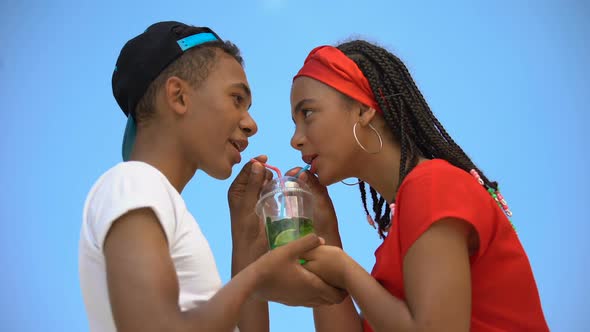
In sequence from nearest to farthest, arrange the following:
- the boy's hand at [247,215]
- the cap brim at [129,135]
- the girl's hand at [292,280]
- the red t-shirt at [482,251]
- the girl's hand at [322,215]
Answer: the girl's hand at [292,280], the red t-shirt at [482,251], the cap brim at [129,135], the boy's hand at [247,215], the girl's hand at [322,215]

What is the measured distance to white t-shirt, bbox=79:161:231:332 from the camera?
1598mm

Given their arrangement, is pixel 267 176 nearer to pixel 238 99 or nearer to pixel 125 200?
pixel 238 99

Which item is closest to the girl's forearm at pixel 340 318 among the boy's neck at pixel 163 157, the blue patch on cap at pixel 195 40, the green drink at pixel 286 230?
the green drink at pixel 286 230

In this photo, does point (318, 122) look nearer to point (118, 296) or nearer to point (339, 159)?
point (339, 159)

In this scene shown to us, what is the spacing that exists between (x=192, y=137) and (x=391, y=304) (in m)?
0.76

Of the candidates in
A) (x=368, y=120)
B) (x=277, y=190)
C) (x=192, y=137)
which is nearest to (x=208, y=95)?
(x=192, y=137)

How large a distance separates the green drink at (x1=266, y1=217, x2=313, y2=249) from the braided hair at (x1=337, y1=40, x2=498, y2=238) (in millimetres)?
412

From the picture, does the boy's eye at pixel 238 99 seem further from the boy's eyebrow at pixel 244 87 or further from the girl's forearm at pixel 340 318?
the girl's forearm at pixel 340 318

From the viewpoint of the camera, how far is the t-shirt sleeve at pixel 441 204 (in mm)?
1805

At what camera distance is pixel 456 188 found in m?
1.87

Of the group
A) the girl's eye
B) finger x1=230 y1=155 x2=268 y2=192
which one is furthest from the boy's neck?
finger x1=230 y1=155 x2=268 y2=192

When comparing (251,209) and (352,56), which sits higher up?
(352,56)

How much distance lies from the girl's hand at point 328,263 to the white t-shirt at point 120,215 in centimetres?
27

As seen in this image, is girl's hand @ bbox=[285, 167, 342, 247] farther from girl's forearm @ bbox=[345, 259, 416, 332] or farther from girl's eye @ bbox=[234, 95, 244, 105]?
girl's forearm @ bbox=[345, 259, 416, 332]
